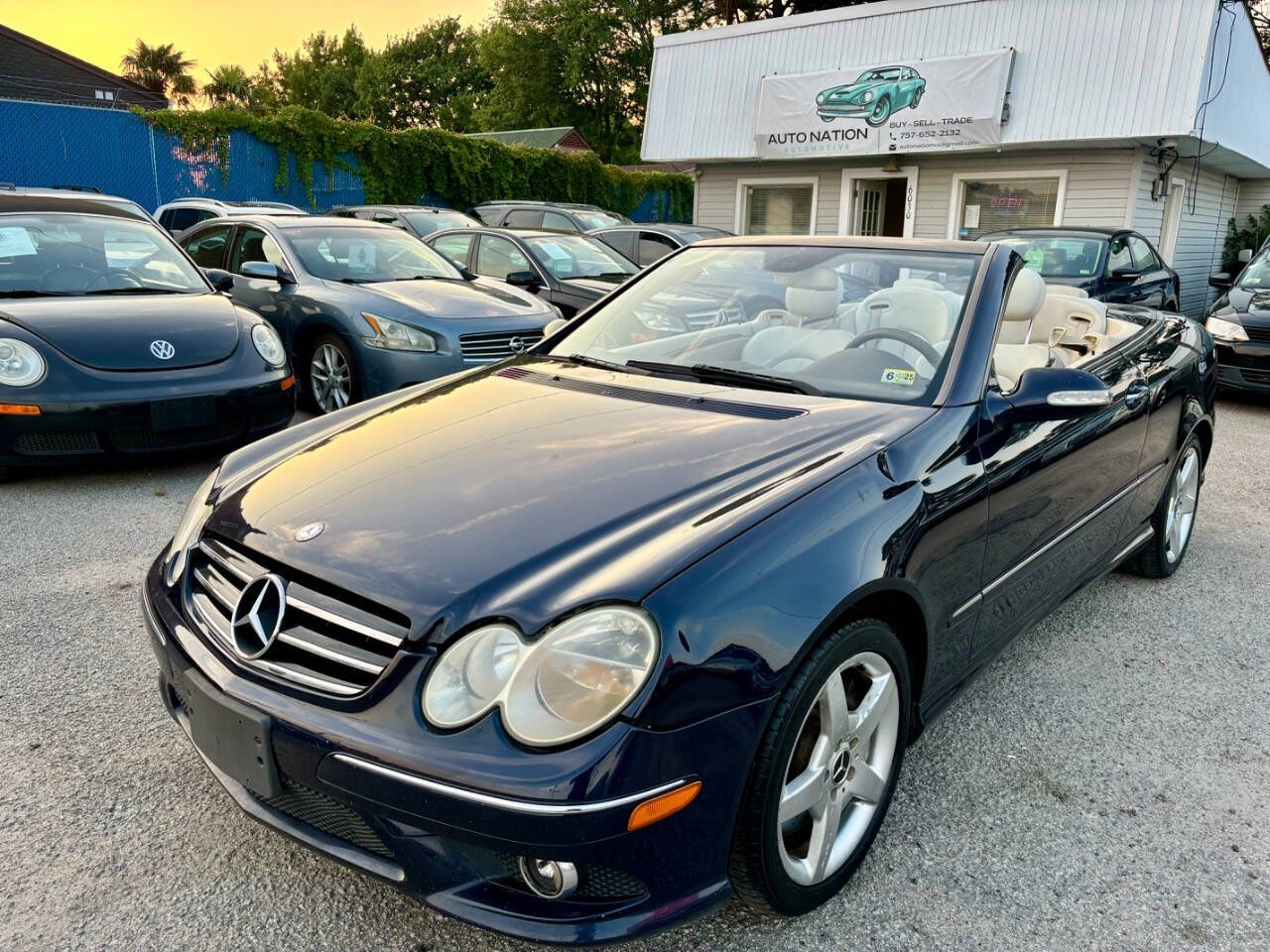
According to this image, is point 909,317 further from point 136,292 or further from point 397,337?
point 136,292

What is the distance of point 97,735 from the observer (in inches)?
106

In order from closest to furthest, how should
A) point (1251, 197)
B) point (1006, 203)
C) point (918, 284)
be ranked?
point (918, 284), point (1006, 203), point (1251, 197)

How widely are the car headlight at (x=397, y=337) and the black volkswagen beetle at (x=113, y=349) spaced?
0.80m

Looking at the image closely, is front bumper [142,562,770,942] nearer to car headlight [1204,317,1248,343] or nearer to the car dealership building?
car headlight [1204,317,1248,343]

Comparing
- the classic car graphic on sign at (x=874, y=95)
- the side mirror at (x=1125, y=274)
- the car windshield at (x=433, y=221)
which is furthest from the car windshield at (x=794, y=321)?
the classic car graphic on sign at (x=874, y=95)

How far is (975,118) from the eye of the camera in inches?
558

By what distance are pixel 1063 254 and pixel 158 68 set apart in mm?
54653

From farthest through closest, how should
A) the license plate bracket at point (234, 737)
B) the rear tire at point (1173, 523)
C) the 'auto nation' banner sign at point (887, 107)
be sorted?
1. the 'auto nation' banner sign at point (887, 107)
2. the rear tire at point (1173, 523)
3. the license plate bracket at point (234, 737)

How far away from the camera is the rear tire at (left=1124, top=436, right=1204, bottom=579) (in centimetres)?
405

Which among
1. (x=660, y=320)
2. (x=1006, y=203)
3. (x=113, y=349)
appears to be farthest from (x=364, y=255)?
(x=1006, y=203)

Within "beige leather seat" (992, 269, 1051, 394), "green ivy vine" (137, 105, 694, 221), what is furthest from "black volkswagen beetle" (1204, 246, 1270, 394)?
"green ivy vine" (137, 105, 694, 221)

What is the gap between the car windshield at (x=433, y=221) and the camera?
1266cm

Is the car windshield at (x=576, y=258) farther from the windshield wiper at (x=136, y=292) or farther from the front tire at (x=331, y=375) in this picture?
the windshield wiper at (x=136, y=292)

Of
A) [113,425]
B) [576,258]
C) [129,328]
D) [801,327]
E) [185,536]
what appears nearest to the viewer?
[185,536]
